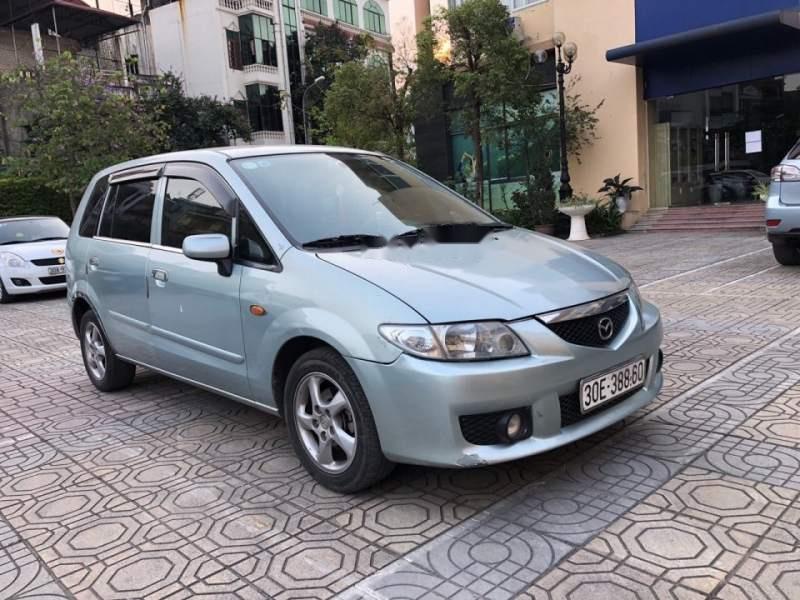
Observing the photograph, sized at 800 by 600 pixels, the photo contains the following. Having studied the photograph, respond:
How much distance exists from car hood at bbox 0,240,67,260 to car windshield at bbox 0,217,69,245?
39 centimetres

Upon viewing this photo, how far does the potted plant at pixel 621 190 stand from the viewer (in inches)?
643

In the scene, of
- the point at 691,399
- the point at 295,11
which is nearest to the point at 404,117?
the point at 691,399

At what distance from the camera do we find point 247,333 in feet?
11.6

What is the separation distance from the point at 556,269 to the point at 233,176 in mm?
1851

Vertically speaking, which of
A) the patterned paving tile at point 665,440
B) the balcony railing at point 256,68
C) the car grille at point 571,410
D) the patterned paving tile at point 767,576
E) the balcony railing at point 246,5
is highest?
the balcony railing at point 246,5

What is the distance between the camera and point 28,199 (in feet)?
75.6

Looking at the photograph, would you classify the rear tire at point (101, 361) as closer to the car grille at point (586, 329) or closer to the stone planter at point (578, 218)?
the car grille at point (586, 329)

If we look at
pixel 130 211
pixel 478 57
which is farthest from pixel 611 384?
pixel 478 57

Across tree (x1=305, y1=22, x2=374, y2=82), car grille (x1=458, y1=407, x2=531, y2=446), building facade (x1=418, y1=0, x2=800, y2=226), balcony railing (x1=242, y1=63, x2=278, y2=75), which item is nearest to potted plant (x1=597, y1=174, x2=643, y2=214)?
building facade (x1=418, y1=0, x2=800, y2=226)

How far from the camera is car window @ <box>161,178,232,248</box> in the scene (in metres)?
3.87

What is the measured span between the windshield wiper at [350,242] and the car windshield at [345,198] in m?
0.01

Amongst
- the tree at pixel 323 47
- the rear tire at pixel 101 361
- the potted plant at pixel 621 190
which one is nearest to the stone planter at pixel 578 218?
the potted plant at pixel 621 190

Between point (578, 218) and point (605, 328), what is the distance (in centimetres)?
1315

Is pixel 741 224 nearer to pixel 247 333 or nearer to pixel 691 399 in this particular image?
pixel 691 399
